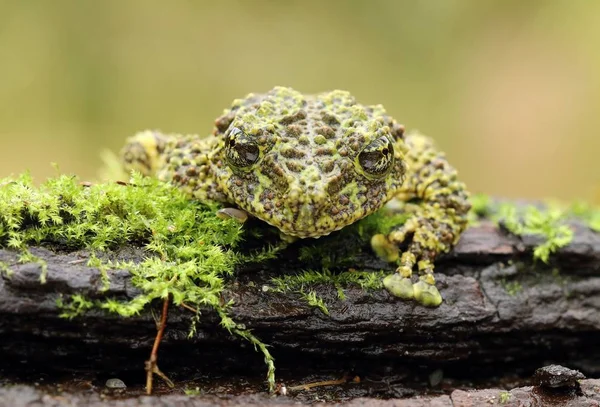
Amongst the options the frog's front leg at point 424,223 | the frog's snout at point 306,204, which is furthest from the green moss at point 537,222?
the frog's snout at point 306,204

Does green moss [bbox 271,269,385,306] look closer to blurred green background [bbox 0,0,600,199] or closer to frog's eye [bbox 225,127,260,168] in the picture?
frog's eye [bbox 225,127,260,168]

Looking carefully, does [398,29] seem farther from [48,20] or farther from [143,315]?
[143,315]

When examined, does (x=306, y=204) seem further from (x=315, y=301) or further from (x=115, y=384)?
(x=115, y=384)

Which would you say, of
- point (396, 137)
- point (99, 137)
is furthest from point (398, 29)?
point (396, 137)

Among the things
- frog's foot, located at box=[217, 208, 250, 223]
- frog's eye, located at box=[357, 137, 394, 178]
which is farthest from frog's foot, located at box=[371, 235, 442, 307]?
frog's foot, located at box=[217, 208, 250, 223]

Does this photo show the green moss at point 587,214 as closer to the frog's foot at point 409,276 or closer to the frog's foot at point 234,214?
the frog's foot at point 409,276
